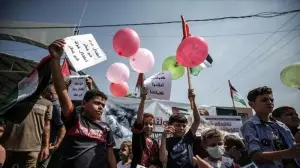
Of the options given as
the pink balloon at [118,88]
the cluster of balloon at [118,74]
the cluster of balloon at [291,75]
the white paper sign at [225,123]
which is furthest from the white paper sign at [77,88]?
the cluster of balloon at [291,75]

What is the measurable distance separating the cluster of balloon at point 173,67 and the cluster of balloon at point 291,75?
6.43 feet

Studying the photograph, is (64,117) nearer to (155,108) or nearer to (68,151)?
(68,151)

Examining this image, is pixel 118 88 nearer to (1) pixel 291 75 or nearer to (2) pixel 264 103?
(1) pixel 291 75

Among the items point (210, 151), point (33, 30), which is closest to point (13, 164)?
point (210, 151)

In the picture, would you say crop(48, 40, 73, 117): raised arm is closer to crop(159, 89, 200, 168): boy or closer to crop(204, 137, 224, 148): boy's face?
crop(159, 89, 200, 168): boy

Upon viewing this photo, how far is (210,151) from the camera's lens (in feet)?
8.52

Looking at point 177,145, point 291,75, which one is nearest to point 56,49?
point 177,145

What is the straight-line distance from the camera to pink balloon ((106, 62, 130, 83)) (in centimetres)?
543

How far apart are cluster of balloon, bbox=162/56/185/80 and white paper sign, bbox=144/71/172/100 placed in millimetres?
1076

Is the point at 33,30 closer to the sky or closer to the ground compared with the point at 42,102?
closer to the sky

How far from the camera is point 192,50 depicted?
4105 mm

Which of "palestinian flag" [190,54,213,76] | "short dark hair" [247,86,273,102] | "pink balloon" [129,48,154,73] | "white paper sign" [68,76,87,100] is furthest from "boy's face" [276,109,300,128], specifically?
"white paper sign" [68,76,87,100]

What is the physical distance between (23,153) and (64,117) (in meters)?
1.44

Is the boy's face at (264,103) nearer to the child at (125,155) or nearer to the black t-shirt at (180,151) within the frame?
the black t-shirt at (180,151)
